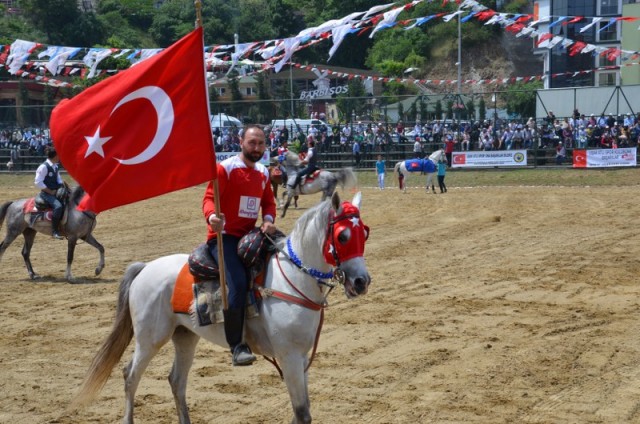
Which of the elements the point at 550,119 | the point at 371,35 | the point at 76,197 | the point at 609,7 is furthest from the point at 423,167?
the point at 609,7

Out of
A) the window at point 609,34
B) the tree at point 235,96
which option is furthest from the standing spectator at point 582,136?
the window at point 609,34

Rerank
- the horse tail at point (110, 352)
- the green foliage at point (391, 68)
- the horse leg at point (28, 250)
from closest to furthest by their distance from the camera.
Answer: the horse tail at point (110, 352) < the horse leg at point (28, 250) < the green foliage at point (391, 68)

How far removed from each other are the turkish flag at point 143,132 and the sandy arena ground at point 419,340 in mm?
2185

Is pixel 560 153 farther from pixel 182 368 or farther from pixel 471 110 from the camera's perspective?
pixel 182 368

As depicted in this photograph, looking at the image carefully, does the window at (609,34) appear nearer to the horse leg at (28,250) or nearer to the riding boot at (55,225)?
the horse leg at (28,250)

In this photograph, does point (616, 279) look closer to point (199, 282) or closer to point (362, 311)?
point (362, 311)

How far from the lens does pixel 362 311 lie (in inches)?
450

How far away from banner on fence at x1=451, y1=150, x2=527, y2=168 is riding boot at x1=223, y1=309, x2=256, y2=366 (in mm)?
30618

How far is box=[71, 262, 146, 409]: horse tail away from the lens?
7.11m

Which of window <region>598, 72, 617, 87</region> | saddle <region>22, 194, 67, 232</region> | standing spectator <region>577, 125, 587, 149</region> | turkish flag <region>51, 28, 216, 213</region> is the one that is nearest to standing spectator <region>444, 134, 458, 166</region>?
standing spectator <region>577, 125, 587, 149</region>

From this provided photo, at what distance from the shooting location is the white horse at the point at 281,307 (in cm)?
603

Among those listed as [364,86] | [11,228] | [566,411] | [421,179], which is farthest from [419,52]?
[566,411]

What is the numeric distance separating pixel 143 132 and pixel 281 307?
167 cm

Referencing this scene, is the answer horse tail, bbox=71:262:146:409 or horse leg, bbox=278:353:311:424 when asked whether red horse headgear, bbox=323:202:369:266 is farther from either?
horse tail, bbox=71:262:146:409
